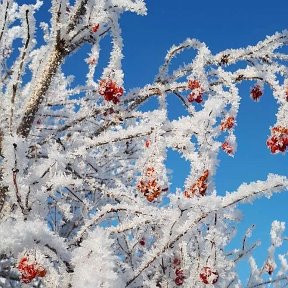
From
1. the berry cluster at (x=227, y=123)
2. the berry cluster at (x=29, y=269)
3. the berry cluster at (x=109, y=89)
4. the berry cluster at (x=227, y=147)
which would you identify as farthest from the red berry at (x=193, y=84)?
the berry cluster at (x=29, y=269)

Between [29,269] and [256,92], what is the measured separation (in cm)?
258

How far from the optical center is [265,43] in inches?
144

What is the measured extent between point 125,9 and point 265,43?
3.75ft

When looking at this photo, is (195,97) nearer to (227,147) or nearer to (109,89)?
(227,147)

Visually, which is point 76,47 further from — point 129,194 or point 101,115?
point 129,194

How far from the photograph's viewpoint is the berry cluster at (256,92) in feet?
12.9

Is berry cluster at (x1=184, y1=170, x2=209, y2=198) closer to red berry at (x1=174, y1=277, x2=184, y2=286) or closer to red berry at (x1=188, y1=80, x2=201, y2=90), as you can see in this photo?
red berry at (x1=188, y1=80, x2=201, y2=90)

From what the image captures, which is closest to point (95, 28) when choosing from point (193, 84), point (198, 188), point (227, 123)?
point (193, 84)

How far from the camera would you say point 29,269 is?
6.84ft

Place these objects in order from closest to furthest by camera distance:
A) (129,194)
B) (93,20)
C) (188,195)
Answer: (188,195), (129,194), (93,20)

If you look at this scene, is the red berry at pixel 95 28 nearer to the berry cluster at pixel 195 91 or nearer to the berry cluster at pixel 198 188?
the berry cluster at pixel 195 91

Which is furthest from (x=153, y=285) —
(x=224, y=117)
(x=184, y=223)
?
(x=224, y=117)

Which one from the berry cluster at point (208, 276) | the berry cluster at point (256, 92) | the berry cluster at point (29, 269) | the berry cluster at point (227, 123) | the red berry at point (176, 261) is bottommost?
the berry cluster at point (29, 269)

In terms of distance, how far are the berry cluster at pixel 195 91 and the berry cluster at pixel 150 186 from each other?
105 cm
